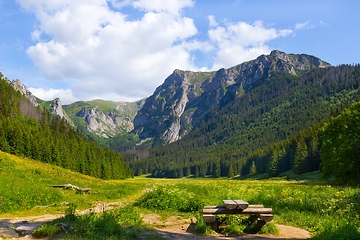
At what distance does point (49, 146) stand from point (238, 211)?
76.7 meters

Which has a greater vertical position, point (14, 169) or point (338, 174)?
point (14, 169)

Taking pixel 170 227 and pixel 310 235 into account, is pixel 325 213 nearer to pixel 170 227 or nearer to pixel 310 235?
pixel 310 235

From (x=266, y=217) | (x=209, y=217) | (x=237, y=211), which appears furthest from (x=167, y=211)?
(x=266, y=217)

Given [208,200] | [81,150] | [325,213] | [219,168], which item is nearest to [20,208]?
[208,200]

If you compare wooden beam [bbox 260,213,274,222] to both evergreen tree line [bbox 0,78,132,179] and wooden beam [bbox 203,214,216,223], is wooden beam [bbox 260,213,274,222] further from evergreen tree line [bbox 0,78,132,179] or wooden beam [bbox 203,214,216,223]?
evergreen tree line [bbox 0,78,132,179]

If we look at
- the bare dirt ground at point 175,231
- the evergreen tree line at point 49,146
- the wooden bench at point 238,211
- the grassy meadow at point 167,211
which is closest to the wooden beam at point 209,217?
the wooden bench at point 238,211

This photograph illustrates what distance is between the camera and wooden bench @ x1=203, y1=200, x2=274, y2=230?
1316 centimetres

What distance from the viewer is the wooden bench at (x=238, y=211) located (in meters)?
13.2

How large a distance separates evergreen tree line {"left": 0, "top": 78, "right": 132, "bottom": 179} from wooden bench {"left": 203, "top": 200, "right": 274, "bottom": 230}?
227 feet

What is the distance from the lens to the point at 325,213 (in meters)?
15.6

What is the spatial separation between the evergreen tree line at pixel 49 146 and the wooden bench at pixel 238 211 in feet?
227

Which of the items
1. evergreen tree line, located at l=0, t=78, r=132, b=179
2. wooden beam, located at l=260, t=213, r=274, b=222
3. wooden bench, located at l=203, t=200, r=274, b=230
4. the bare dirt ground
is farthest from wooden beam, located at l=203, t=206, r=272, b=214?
evergreen tree line, located at l=0, t=78, r=132, b=179

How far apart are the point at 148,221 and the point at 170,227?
1392 millimetres

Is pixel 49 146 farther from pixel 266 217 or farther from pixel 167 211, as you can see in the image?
pixel 266 217
